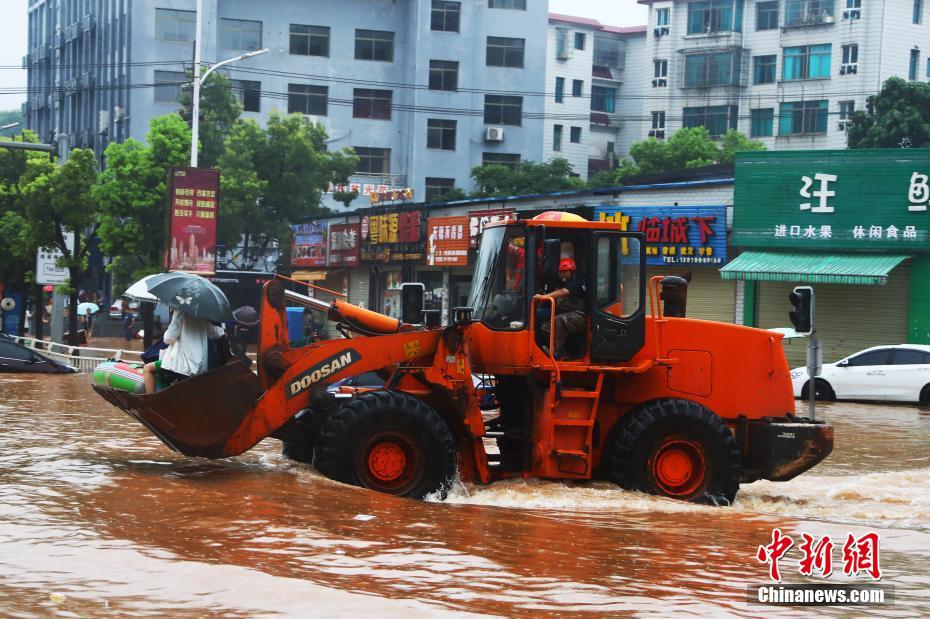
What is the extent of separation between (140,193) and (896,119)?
3343 cm

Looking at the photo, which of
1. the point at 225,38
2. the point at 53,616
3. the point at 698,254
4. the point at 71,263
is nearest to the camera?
the point at 53,616

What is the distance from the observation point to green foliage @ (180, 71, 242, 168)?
5448 centimetres

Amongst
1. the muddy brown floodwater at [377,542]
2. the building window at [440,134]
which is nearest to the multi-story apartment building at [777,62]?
the building window at [440,134]

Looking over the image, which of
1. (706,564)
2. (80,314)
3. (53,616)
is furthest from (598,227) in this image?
Answer: (80,314)

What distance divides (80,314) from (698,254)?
2786 cm

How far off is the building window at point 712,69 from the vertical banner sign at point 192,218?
5361 cm

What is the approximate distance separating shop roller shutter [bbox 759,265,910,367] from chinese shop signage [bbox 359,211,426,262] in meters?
15.3

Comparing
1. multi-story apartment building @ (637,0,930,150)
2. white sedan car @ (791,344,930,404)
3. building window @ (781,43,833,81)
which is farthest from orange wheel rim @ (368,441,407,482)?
building window @ (781,43,833,81)

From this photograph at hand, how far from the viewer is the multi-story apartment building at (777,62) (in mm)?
74312

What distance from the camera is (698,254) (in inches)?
1340

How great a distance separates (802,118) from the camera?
254ft

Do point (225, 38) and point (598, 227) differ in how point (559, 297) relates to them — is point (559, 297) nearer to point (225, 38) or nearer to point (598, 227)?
point (598, 227)

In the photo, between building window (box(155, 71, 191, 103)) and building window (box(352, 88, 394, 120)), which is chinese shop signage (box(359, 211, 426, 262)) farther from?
building window (box(155, 71, 191, 103))

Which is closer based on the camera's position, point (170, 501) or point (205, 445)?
point (170, 501)
